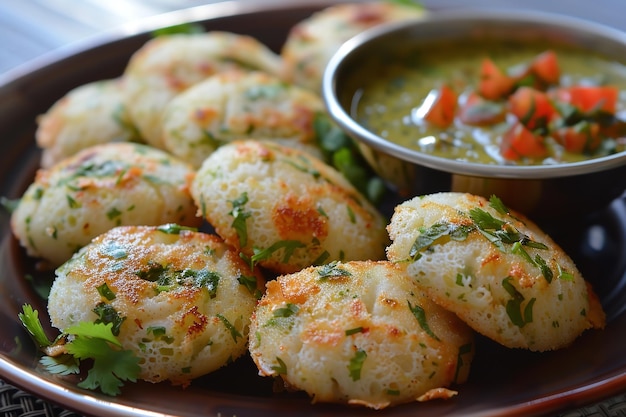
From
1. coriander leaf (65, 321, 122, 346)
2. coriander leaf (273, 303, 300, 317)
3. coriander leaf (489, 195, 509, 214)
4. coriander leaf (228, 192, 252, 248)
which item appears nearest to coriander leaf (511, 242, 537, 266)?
coriander leaf (489, 195, 509, 214)

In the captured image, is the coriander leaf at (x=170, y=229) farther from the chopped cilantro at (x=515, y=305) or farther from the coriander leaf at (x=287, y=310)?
the chopped cilantro at (x=515, y=305)

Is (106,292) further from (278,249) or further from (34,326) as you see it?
(278,249)

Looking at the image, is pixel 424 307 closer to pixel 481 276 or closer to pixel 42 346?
pixel 481 276

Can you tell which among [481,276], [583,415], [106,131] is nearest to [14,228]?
[106,131]

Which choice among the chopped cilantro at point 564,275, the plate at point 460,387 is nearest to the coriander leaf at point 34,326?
the plate at point 460,387

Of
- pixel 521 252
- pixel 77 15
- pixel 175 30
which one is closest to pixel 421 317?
pixel 521 252
